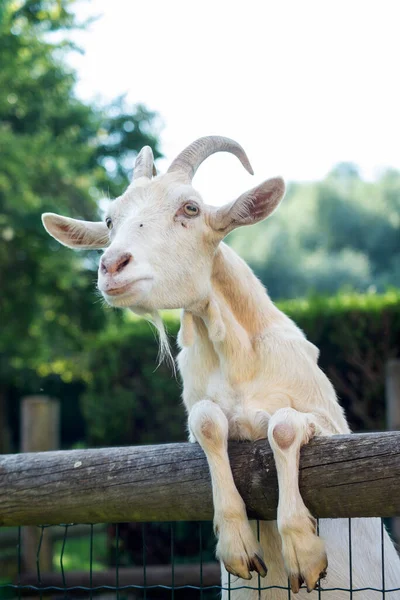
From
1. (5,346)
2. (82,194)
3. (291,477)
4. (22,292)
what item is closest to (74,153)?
(82,194)

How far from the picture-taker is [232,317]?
10.2 ft

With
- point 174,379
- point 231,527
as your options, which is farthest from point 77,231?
point 174,379

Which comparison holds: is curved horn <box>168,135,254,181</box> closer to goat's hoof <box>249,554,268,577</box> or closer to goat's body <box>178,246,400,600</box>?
goat's body <box>178,246,400,600</box>

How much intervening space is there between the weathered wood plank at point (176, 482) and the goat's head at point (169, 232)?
57 centimetres

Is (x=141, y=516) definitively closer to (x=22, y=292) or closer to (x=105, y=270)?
(x=105, y=270)

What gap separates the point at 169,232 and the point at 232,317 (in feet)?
1.56

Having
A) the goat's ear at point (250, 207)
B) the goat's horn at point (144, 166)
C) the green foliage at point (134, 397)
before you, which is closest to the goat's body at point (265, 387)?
the goat's ear at point (250, 207)

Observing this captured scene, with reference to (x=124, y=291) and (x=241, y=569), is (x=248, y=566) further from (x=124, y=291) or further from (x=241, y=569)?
(x=124, y=291)

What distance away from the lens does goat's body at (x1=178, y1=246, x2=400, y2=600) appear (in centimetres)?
283

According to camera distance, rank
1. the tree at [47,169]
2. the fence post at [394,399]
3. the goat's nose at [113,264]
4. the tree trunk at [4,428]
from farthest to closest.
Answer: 1. the tree trunk at [4,428]
2. the tree at [47,169]
3. the fence post at [394,399]
4. the goat's nose at [113,264]

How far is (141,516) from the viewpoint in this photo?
249 centimetres

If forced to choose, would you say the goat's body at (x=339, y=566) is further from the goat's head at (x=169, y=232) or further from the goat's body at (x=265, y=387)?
the goat's head at (x=169, y=232)

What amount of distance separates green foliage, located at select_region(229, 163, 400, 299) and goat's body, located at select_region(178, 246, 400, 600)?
57.7ft

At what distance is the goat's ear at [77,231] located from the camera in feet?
10.8
